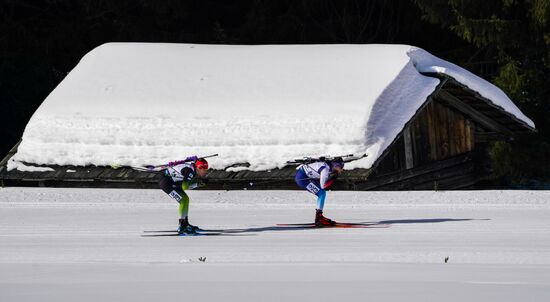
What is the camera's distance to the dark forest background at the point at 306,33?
118 feet

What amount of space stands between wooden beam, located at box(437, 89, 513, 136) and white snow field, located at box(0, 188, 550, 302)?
7117 millimetres

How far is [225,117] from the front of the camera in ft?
93.8

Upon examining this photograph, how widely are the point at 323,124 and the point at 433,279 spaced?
46.2 feet

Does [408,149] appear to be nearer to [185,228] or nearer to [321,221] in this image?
[321,221]

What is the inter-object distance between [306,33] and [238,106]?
13634 millimetres

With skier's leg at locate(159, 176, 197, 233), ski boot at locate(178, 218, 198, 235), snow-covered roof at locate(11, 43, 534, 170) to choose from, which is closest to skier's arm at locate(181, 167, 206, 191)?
skier's leg at locate(159, 176, 197, 233)

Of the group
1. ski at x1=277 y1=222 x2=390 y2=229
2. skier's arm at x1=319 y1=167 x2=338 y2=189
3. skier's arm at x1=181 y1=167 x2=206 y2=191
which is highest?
skier's arm at x1=319 y1=167 x2=338 y2=189

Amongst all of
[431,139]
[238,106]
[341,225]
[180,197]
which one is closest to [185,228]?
[180,197]

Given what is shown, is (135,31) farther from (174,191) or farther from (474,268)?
(474,268)

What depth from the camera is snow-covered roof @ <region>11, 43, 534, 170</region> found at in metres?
27.7

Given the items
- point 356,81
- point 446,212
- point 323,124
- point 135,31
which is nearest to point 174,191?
point 446,212

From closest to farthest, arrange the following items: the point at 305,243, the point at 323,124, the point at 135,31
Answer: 1. the point at 305,243
2. the point at 323,124
3. the point at 135,31

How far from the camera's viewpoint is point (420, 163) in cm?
2981

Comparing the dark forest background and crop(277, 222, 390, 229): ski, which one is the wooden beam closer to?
the dark forest background
